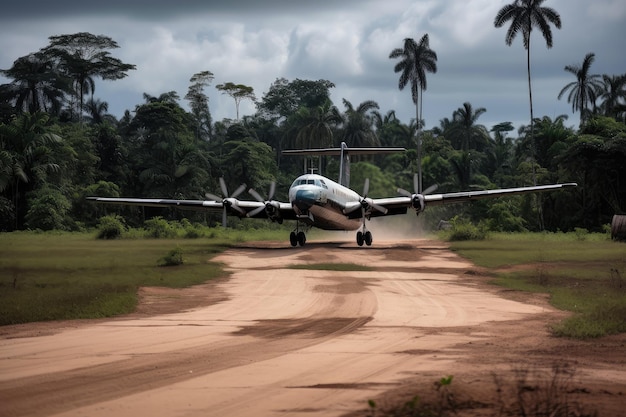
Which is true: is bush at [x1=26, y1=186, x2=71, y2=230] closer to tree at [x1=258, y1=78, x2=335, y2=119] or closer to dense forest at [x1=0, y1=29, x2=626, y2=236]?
dense forest at [x1=0, y1=29, x2=626, y2=236]

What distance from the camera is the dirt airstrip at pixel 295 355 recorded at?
10820mm

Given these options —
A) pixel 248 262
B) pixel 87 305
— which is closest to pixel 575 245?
pixel 248 262

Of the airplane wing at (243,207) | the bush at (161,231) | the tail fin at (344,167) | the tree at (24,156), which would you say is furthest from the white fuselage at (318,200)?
the tree at (24,156)

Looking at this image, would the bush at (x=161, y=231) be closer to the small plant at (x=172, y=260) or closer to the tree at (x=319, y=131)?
the small plant at (x=172, y=260)

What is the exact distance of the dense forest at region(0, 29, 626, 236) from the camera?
7119 cm

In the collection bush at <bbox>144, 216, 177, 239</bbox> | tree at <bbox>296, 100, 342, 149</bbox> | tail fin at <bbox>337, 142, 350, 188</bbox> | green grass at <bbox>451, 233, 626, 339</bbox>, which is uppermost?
tree at <bbox>296, 100, 342, 149</bbox>

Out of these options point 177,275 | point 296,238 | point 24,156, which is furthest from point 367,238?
point 24,156

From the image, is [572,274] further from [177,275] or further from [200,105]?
A: [200,105]

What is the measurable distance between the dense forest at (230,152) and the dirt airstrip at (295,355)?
49.0 meters

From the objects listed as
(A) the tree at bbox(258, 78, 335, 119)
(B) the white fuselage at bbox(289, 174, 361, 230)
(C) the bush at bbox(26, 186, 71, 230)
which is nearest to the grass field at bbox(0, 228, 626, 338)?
(B) the white fuselage at bbox(289, 174, 361, 230)

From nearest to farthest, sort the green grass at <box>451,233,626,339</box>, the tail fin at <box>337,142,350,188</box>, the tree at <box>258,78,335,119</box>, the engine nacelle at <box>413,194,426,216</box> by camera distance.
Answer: the green grass at <box>451,233,626,339</box> → the engine nacelle at <box>413,194,426,216</box> → the tail fin at <box>337,142,350,188</box> → the tree at <box>258,78,335,119</box>

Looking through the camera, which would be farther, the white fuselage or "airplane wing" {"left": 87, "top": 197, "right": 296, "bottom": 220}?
"airplane wing" {"left": 87, "top": 197, "right": 296, "bottom": 220}

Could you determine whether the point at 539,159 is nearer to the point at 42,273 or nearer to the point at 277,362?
the point at 42,273

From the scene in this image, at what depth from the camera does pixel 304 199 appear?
150 ft
